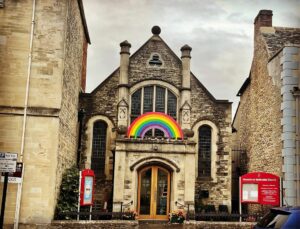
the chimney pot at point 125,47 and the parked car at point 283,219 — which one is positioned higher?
the chimney pot at point 125,47

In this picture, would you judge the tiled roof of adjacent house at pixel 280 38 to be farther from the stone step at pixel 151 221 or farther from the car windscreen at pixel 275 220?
the car windscreen at pixel 275 220

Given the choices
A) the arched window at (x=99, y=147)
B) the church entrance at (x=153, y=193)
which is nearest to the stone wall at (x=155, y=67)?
the arched window at (x=99, y=147)

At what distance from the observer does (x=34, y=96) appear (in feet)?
51.7

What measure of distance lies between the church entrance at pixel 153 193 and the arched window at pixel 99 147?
13.0 ft

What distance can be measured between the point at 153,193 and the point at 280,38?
11.2 meters

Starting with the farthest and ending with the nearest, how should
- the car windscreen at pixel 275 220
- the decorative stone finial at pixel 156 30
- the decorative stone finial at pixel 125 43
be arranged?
1. the decorative stone finial at pixel 156 30
2. the decorative stone finial at pixel 125 43
3. the car windscreen at pixel 275 220

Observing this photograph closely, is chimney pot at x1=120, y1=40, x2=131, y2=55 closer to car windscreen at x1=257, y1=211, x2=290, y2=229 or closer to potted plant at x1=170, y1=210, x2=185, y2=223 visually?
Result: potted plant at x1=170, y1=210, x2=185, y2=223

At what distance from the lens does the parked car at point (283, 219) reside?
25.8ft

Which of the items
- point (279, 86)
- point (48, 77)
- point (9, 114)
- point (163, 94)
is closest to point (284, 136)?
point (279, 86)

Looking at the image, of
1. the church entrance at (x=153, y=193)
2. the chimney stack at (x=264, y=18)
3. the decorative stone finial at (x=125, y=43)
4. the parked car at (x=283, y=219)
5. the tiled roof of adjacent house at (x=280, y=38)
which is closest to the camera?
the parked car at (x=283, y=219)

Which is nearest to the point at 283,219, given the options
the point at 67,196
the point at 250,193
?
the point at 250,193

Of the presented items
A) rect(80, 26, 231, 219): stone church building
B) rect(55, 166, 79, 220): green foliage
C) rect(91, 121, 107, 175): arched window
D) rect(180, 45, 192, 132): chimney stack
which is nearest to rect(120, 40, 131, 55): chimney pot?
rect(80, 26, 231, 219): stone church building

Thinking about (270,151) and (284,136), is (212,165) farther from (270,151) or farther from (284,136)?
(284,136)

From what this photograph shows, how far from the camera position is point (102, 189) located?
22531 millimetres
